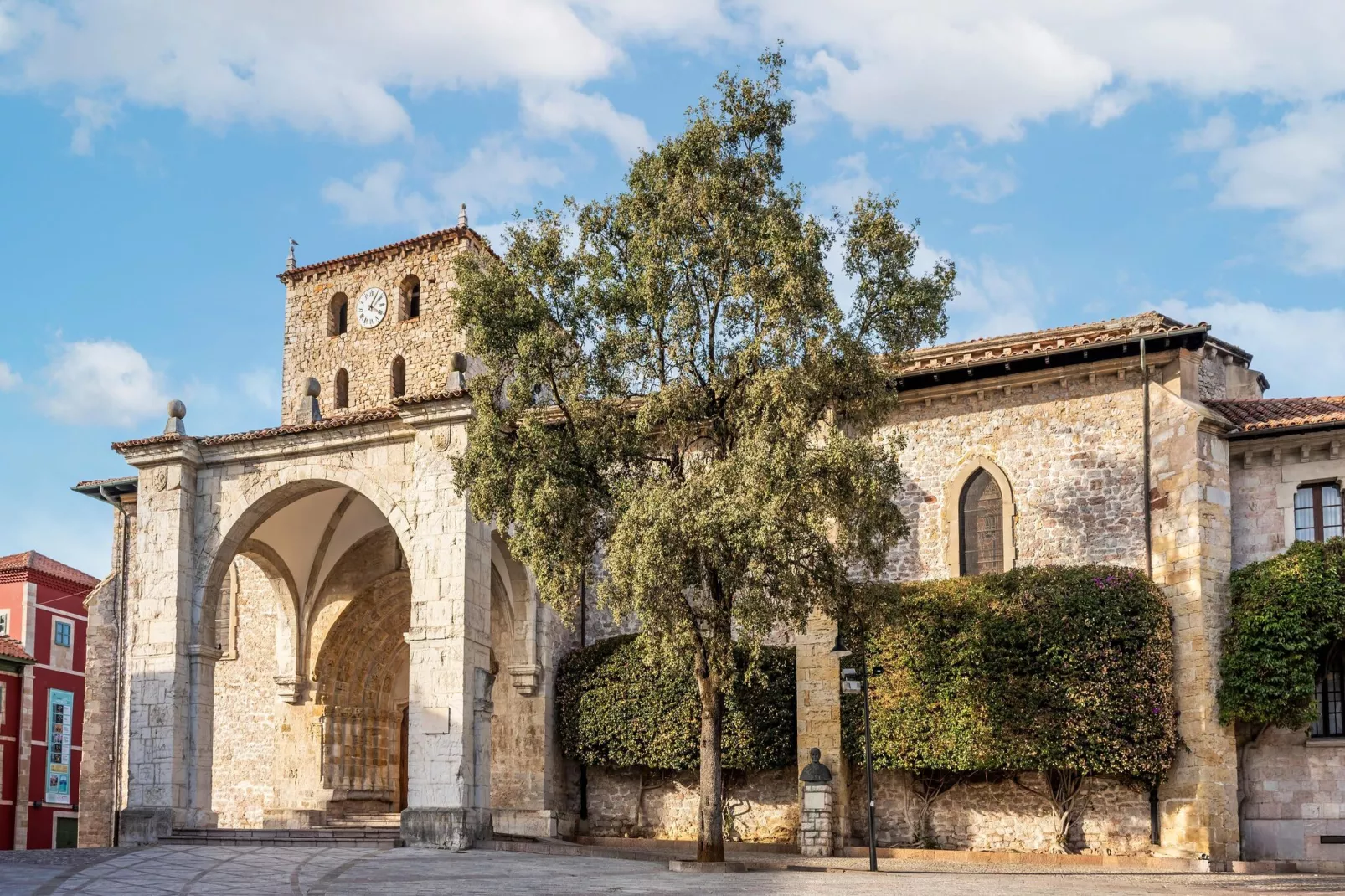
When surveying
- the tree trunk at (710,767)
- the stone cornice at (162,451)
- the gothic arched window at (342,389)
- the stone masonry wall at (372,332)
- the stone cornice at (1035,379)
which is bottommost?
the tree trunk at (710,767)

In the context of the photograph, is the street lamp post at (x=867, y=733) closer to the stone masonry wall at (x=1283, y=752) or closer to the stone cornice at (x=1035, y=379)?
the stone cornice at (x=1035, y=379)

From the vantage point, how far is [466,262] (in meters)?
20.4

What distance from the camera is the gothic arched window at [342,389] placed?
36656 millimetres

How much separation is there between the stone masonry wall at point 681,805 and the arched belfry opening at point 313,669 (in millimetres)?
5597

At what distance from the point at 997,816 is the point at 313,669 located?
15226 millimetres

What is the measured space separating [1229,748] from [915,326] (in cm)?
878

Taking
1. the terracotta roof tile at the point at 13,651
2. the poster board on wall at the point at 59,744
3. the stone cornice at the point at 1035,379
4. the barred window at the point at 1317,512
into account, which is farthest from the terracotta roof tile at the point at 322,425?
the poster board on wall at the point at 59,744

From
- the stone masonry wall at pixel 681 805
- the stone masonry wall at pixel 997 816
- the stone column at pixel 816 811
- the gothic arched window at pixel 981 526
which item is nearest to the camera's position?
the stone masonry wall at pixel 997 816

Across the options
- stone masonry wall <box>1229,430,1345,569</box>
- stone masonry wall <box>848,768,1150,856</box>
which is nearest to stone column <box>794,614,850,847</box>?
stone masonry wall <box>848,768,1150,856</box>

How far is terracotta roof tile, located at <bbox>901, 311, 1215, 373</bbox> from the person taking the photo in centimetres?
2334

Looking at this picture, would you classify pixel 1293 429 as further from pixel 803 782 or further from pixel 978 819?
pixel 803 782

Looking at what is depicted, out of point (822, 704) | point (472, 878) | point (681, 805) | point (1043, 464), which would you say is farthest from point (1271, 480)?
point (472, 878)

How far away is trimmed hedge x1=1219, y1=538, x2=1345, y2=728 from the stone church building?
487 millimetres

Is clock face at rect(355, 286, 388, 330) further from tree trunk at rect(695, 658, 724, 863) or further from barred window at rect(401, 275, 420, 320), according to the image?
tree trunk at rect(695, 658, 724, 863)
